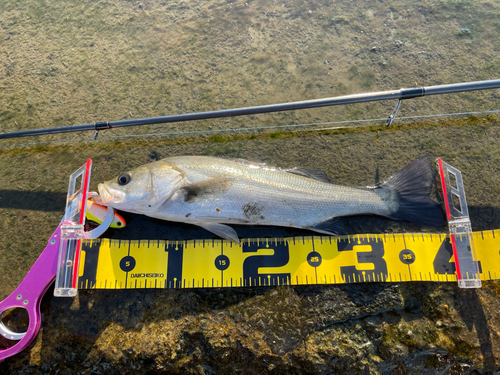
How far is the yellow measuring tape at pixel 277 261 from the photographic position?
8.86ft

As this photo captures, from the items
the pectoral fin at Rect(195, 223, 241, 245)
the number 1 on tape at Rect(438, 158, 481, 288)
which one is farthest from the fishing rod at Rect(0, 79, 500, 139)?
the pectoral fin at Rect(195, 223, 241, 245)

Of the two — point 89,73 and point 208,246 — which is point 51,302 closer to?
point 208,246

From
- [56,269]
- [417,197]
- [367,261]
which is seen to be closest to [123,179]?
[56,269]

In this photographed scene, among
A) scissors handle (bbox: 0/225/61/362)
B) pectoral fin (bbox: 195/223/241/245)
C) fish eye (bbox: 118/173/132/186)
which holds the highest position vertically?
fish eye (bbox: 118/173/132/186)

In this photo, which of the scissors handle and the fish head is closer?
the scissors handle

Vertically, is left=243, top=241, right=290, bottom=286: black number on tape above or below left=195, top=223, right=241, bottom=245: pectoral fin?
below

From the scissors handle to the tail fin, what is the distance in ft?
11.0

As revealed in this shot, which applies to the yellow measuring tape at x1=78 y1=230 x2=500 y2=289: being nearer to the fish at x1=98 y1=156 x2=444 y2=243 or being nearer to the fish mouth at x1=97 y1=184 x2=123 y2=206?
the fish at x1=98 y1=156 x2=444 y2=243

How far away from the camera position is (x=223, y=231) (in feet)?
9.30

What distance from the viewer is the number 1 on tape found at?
104 inches

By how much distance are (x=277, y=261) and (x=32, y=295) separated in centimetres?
231

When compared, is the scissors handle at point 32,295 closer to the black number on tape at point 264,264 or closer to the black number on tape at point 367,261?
the black number on tape at point 264,264

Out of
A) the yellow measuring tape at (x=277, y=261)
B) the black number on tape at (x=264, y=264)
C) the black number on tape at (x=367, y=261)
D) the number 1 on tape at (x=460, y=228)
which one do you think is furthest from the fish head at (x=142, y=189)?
the number 1 on tape at (x=460, y=228)

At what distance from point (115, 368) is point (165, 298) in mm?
698
